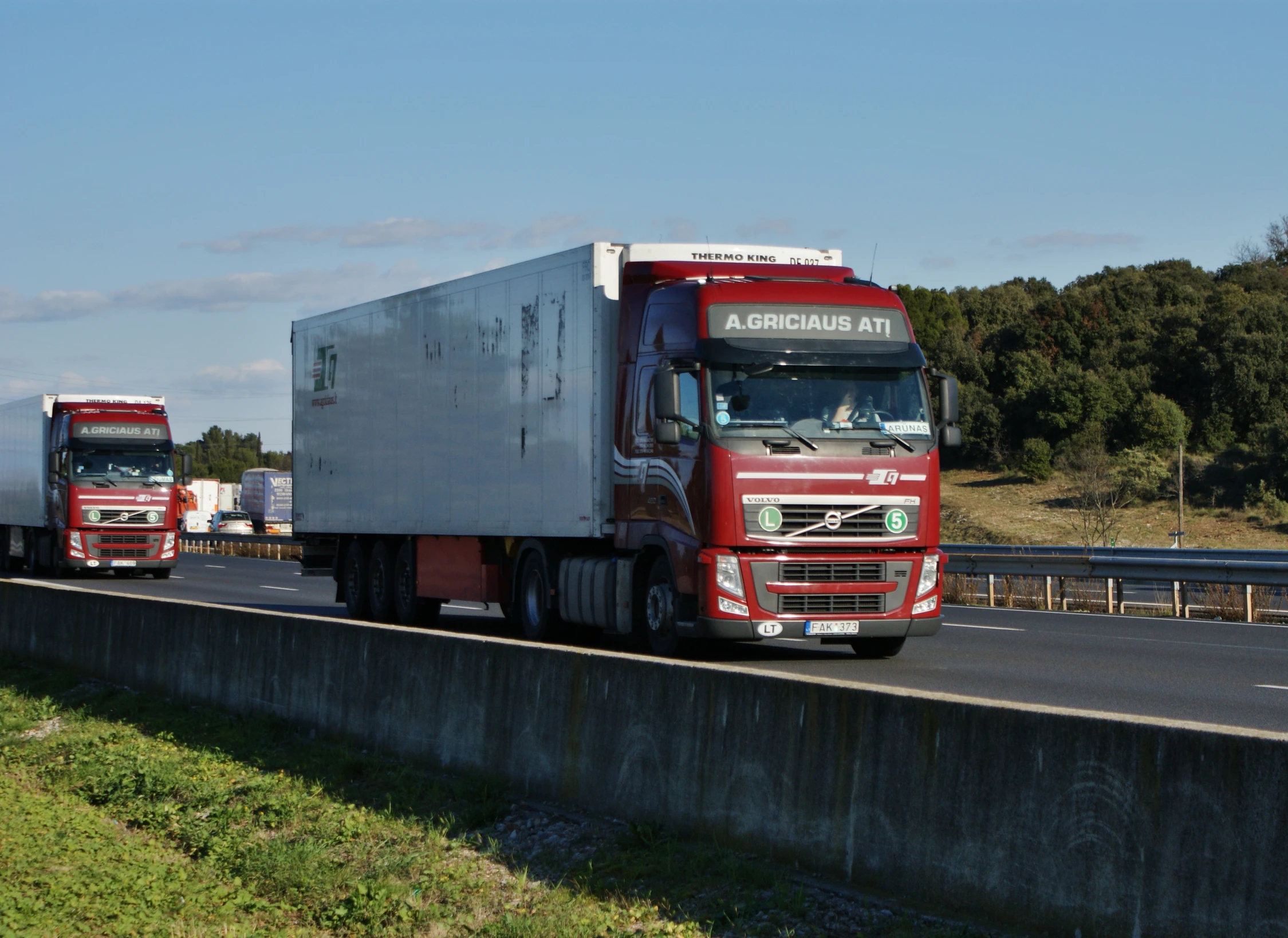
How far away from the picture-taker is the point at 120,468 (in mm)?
33406

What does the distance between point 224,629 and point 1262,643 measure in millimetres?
11524

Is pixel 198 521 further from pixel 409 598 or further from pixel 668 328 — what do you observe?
pixel 668 328

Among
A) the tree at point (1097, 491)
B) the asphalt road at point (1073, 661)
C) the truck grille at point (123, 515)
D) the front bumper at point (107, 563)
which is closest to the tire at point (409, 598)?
the asphalt road at point (1073, 661)

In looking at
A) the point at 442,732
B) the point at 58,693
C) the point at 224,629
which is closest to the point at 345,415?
the point at 58,693

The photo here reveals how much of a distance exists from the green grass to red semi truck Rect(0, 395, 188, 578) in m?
21.7

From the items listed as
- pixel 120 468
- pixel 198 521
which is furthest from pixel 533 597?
pixel 198 521

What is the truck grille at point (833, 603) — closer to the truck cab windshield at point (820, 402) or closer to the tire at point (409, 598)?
the truck cab windshield at point (820, 402)

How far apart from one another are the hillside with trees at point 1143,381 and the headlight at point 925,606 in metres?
49.8

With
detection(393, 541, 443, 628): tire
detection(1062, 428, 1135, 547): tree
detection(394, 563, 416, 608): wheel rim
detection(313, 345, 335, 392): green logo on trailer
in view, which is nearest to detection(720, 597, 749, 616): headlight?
detection(393, 541, 443, 628): tire

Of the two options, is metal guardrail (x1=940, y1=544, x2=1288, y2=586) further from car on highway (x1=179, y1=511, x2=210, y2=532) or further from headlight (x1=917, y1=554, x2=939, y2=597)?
car on highway (x1=179, y1=511, x2=210, y2=532)

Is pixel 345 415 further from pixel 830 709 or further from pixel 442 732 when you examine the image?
pixel 830 709

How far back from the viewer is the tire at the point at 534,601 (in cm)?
1606

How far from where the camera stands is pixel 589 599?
590 inches

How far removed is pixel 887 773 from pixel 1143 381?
73541mm
